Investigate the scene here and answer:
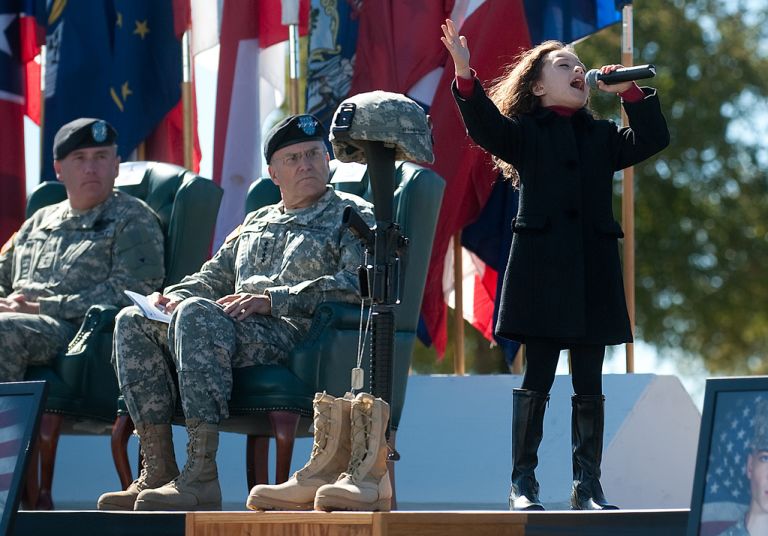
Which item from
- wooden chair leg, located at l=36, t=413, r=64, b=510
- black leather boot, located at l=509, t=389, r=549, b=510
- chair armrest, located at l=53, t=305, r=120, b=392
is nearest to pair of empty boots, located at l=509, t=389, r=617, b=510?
black leather boot, located at l=509, t=389, r=549, b=510

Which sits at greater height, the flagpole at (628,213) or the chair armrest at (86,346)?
the flagpole at (628,213)

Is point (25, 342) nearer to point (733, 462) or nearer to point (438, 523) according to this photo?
point (438, 523)

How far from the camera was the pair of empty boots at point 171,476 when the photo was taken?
4.72m

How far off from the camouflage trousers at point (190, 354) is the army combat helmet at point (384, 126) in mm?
704

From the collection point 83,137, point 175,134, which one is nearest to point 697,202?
point 175,134

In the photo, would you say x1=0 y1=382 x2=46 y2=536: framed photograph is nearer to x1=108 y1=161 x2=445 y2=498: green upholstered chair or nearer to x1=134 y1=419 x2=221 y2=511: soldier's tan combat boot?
x1=134 y1=419 x2=221 y2=511: soldier's tan combat boot

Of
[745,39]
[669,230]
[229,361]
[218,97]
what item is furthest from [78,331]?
[745,39]

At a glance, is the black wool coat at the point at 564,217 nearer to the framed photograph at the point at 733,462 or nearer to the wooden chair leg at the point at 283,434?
the wooden chair leg at the point at 283,434

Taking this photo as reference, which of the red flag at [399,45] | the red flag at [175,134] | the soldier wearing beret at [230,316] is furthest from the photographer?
the red flag at [175,134]

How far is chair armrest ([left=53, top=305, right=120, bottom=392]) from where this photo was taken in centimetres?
567

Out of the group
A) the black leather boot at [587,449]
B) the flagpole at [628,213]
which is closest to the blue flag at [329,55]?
the flagpole at [628,213]

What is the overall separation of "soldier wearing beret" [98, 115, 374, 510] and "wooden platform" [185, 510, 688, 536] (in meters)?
0.84

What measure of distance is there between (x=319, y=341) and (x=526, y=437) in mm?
783

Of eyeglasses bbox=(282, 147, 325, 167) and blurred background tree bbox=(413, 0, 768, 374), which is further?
blurred background tree bbox=(413, 0, 768, 374)
